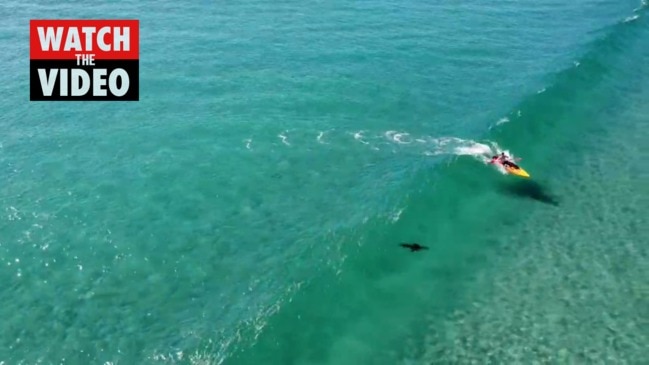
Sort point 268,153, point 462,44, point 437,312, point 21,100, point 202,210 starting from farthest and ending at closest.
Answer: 1. point 462,44
2. point 21,100
3. point 268,153
4. point 202,210
5. point 437,312

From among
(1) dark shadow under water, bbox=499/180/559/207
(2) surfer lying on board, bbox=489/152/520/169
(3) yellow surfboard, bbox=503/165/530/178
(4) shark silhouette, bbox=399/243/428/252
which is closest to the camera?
(4) shark silhouette, bbox=399/243/428/252

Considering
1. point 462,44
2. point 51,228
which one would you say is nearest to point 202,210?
point 51,228

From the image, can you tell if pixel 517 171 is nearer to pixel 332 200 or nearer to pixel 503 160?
pixel 503 160

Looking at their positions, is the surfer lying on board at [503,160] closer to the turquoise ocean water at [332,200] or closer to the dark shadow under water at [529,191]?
the turquoise ocean water at [332,200]

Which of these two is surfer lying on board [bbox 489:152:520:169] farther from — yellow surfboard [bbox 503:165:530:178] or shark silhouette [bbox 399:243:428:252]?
shark silhouette [bbox 399:243:428:252]

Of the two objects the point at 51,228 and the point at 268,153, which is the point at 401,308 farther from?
the point at 51,228

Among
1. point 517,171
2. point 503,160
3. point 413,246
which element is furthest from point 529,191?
point 413,246

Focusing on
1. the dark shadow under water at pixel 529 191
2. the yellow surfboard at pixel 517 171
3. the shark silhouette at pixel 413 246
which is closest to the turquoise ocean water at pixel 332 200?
the dark shadow under water at pixel 529 191

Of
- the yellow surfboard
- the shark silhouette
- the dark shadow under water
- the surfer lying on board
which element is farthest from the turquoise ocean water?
the surfer lying on board
